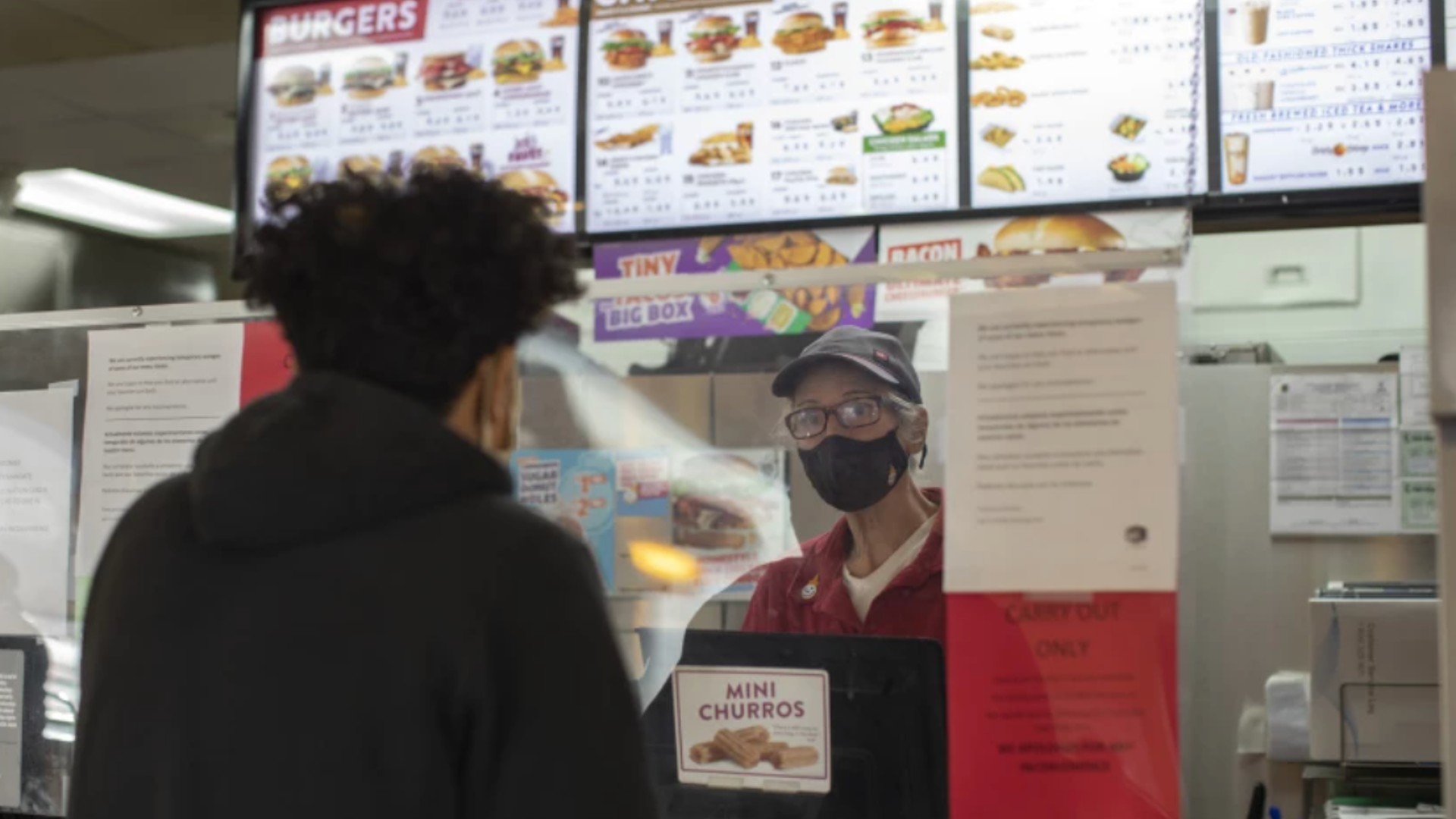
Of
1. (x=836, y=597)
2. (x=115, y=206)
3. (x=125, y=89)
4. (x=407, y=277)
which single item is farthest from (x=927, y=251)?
(x=115, y=206)

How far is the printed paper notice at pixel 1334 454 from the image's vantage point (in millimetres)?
3473

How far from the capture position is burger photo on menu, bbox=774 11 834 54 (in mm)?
2965

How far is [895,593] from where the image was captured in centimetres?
189

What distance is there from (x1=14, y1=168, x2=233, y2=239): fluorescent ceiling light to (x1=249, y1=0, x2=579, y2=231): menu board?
5.74 feet

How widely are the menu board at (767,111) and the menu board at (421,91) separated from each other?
0.10m

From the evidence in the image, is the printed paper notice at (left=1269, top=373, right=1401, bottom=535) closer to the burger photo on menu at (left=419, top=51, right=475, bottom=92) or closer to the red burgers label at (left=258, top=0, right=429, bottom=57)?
the burger photo on menu at (left=419, top=51, right=475, bottom=92)

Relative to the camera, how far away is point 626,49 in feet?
10.1

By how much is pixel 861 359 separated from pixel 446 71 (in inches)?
64.9

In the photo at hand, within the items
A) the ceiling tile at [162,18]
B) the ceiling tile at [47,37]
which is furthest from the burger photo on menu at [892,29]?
the ceiling tile at [47,37]

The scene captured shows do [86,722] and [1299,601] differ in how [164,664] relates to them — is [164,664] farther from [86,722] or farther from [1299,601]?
[1299,601]

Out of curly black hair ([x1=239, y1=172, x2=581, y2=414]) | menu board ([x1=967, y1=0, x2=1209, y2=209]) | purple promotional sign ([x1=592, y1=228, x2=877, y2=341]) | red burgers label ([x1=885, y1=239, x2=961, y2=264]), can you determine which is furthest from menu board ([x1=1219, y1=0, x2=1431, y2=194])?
curly black hair ([x1=239, y1=172, x2=581, y2=414])

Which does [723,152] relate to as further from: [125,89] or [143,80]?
[125,89]

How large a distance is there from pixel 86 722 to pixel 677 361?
95 centimetres

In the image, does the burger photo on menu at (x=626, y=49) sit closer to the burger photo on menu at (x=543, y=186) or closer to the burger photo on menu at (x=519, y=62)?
the burger photo on menu at (x=519, y=62)
